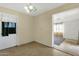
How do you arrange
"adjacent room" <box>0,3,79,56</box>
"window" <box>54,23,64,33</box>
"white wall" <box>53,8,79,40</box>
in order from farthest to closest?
1. "window" <box>54,23,64,33</box>
2. "white wall" <box>53,8,79,40</box>
3. "adjacent room" <box>0,3,79,56</box>

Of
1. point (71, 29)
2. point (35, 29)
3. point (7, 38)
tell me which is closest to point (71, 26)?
point (71, 29)

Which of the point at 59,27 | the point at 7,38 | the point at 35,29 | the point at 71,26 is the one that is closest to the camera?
the point at 7,38

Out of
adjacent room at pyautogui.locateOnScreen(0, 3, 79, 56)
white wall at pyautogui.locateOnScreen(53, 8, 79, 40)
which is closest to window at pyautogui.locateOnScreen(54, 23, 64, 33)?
white wall at pyautogui.locateOnScreen(53, 8, 79, 40)

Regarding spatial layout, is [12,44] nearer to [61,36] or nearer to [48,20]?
[48,20]

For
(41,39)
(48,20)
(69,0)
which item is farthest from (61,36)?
(69,0)

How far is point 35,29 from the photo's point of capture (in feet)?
19.7

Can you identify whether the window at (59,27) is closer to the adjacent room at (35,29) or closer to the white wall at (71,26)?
the white wall at (71,26)

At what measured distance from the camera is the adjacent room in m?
3.69

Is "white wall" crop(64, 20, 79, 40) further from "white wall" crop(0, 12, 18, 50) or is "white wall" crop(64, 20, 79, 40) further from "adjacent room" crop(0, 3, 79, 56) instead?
"white wall" crop(0, 12, 18, 50)

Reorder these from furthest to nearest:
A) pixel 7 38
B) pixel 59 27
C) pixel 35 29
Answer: pixel 59 27 → pixel 35 29 → pixel 7 38

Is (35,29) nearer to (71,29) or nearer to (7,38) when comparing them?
(7,38)

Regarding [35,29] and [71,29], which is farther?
[71,29]

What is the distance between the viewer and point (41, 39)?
18.2 ft

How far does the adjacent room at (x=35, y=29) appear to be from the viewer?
12.1 feet
